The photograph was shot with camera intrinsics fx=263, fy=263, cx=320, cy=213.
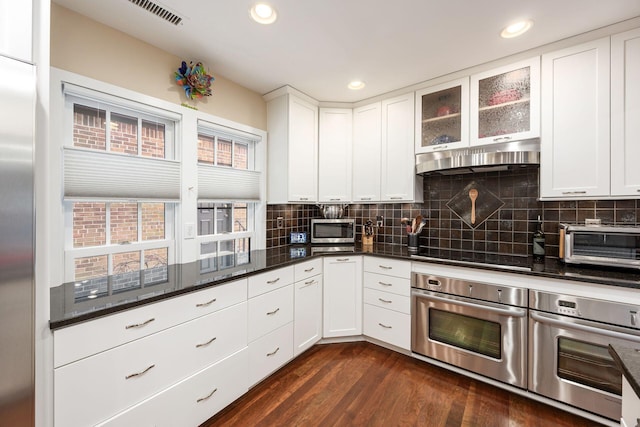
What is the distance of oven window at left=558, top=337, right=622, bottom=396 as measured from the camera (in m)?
1.61

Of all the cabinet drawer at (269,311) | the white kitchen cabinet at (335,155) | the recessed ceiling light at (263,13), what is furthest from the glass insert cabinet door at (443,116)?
the cabinet drawer at (269,311)

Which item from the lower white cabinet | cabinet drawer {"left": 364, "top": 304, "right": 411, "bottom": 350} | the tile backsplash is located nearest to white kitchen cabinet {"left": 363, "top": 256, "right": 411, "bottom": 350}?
cabinet drawer {"left": 364, "top": 304, "right": 411, "bottom": 350}

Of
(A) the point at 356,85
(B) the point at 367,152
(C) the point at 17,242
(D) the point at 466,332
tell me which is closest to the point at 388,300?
(D) the point at 466,332

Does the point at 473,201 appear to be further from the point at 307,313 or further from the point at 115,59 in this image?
the point at 115,59

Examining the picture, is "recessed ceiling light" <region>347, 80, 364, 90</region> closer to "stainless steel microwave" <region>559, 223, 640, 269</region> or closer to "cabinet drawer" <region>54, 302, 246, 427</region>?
"stainless steel microwave" <region>559, 223, 640, 269</region>

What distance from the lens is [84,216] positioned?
1.70 meters

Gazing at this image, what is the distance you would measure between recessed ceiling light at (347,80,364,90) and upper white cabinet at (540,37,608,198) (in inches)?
56.6

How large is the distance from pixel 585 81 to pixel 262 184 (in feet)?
9.00

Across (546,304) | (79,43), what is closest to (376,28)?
(79,43)

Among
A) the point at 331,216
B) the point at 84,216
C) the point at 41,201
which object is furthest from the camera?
the point at 331,216

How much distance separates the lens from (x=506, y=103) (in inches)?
86.0

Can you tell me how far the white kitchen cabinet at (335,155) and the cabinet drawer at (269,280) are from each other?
1058 millimetres

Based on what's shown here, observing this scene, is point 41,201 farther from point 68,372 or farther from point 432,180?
point 432,180

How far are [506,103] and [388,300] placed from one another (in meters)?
1.98
